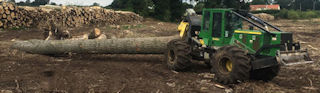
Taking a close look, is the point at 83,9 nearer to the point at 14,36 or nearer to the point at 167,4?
the point at 14,36

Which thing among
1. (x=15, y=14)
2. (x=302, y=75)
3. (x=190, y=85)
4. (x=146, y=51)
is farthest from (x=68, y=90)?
(x=15, y=14)

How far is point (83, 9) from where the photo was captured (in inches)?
854

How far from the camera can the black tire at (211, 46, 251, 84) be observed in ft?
21.2

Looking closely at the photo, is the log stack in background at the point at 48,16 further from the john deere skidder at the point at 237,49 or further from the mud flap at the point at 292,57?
the mud flap at the point at 292,57

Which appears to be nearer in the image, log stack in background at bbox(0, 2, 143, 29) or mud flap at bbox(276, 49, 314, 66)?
mud flap at bbox(276, 49, 314, 66)

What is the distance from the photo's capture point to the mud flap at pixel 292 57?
20.7 feet

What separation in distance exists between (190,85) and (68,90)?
9.30 ft

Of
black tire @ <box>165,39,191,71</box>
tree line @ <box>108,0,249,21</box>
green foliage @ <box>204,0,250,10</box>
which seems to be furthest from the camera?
green foliage @ <box>204,0,250,10</box>

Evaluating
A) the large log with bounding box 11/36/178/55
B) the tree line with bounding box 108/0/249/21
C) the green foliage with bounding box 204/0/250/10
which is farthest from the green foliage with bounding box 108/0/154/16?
the large log with bounding box 11/36/178/55

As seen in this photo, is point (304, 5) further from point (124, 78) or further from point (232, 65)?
point (124, 78)

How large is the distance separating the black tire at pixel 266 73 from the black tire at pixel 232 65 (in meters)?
0.89

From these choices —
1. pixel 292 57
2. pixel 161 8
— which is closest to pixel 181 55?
pixel 292 57

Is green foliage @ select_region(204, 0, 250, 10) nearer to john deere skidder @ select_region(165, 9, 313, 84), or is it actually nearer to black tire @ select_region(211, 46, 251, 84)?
john deere skidder @ select_region(165, 9, 313, 84)

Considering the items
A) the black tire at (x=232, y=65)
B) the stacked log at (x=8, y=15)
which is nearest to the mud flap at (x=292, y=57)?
the black tire at (x=232, y=65)
